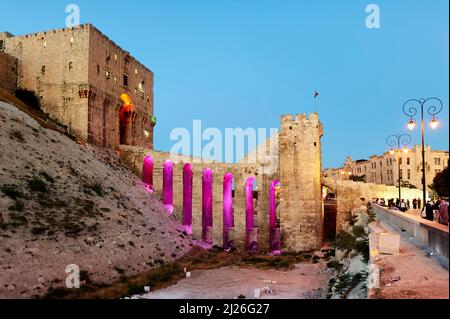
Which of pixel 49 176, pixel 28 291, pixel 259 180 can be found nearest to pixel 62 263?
pixel 28 291

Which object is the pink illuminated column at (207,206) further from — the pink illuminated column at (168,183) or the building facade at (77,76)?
the building facade at (77,76)

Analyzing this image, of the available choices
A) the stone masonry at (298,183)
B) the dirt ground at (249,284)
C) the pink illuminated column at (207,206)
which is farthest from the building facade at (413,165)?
the dirt ground at (249,284)

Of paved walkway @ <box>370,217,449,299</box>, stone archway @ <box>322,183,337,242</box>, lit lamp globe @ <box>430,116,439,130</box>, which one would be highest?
lit lamp globe @ <box>430,116,439,130</box>

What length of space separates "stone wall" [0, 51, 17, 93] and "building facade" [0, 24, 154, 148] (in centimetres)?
64

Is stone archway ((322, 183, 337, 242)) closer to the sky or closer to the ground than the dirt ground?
closer to the sky

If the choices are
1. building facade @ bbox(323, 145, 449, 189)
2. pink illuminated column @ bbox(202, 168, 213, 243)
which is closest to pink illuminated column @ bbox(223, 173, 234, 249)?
pink illuminated column @ bbox(202, 168, 213, 243)

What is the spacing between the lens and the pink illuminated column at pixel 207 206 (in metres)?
41.1

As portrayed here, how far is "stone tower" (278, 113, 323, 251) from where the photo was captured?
114 ft

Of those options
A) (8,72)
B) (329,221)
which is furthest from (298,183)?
(8,72)

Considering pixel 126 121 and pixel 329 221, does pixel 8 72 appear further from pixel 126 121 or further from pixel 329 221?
pixel 329 221

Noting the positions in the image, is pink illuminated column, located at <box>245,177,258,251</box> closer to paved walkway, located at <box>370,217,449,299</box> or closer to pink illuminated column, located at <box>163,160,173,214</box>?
pink illuminated column, located at <box>163,160,173,214</box>

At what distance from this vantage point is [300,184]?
35.0 m

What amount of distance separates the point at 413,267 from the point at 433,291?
270 cm

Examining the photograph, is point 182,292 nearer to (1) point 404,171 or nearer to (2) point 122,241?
(2) point 122,241
